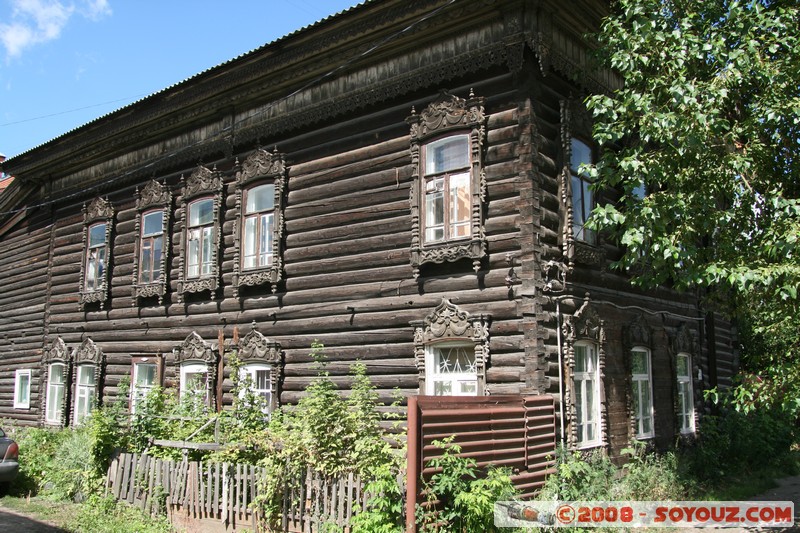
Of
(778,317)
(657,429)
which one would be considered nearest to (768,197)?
(778,317)

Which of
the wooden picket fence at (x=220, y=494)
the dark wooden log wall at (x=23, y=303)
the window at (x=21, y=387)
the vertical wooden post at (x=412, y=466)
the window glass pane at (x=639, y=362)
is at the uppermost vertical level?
the dark wooden log wall at (x=23, y=303)

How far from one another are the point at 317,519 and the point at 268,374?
18.3 feet

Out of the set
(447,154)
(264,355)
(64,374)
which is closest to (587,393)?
(447,154)

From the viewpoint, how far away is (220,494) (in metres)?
10.3

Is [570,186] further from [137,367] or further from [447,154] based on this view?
[137,367]

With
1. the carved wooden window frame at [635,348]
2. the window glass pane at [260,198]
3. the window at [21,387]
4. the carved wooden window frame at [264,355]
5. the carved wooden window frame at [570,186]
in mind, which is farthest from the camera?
the window at [21,387]

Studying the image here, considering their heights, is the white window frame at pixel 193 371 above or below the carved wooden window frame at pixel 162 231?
below

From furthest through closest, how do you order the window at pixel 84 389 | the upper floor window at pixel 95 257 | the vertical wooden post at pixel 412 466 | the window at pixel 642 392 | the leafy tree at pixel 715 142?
the upper floor window at pixel 95 257, the window at pixel 84 389, the window at pixel 642 392, the leafy tree at pixel 715 142, the vertical wooden post at pixel 412 466

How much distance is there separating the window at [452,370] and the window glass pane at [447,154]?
2921 mm

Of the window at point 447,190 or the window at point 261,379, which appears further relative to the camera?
the window at point 261,379

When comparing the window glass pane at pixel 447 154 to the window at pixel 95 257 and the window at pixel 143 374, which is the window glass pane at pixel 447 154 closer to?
the window at pixel 143 374

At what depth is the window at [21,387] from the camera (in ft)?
68.2

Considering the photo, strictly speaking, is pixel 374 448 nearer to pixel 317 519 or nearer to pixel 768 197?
pixel 317 519

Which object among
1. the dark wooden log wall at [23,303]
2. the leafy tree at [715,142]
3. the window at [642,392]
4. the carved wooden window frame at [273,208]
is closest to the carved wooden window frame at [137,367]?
the carved wooden window frame at [273,208]
